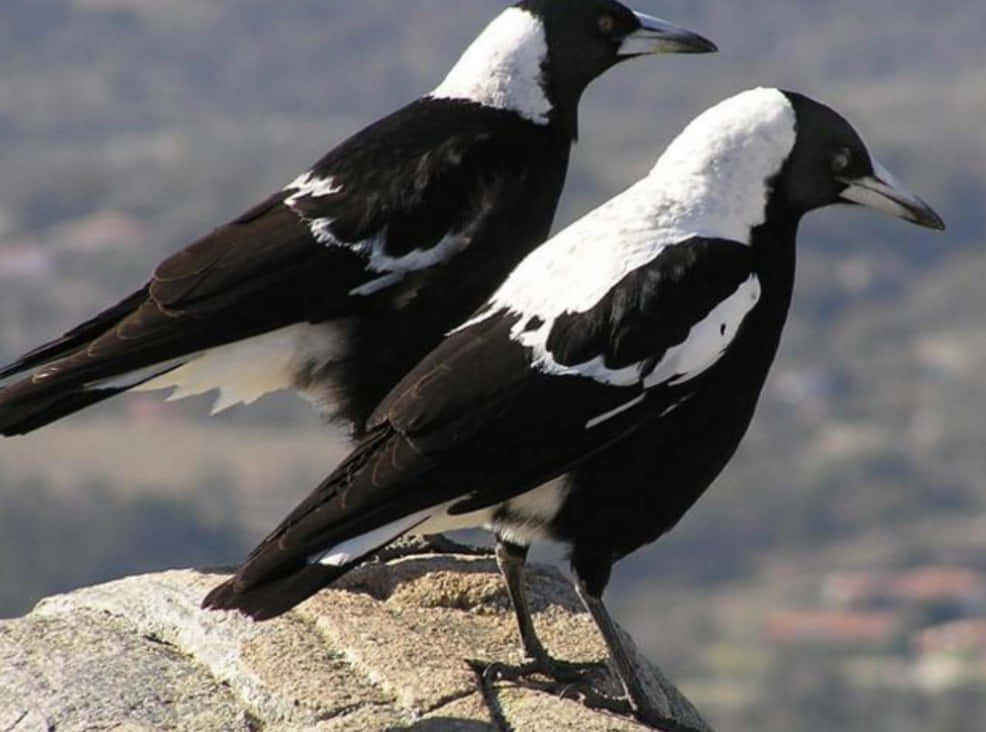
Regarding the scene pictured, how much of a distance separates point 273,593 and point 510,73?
2867 millimetres

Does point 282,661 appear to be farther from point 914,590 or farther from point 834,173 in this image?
point 914,590

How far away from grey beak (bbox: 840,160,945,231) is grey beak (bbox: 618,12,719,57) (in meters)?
1.47

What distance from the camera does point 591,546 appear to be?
7914mm

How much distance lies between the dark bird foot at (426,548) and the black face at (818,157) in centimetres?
171

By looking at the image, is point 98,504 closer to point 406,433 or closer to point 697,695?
point 697,695

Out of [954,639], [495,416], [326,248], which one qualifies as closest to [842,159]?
[495,416]

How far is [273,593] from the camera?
7238 mm

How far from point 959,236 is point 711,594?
56.6 meters

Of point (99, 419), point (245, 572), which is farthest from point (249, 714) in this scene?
point (99, 419)

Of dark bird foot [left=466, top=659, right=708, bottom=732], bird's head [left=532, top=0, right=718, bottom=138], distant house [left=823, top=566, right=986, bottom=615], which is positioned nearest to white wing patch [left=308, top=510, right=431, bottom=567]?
dark bird foot [left=466, top=659, right=708, bottom=732]

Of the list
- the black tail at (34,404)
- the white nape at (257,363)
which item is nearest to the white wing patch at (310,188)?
the white nape at (257,363)

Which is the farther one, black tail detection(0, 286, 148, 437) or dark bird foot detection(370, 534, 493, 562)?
dark bird foot detection(370, 534, 493, 562)

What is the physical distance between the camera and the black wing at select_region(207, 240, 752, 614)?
7.36 m

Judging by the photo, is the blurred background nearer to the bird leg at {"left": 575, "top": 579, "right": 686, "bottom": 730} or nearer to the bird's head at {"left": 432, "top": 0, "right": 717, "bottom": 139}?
the bird's head at {"left": 432, "top": 0, "right": 717, "bottom": 139}
